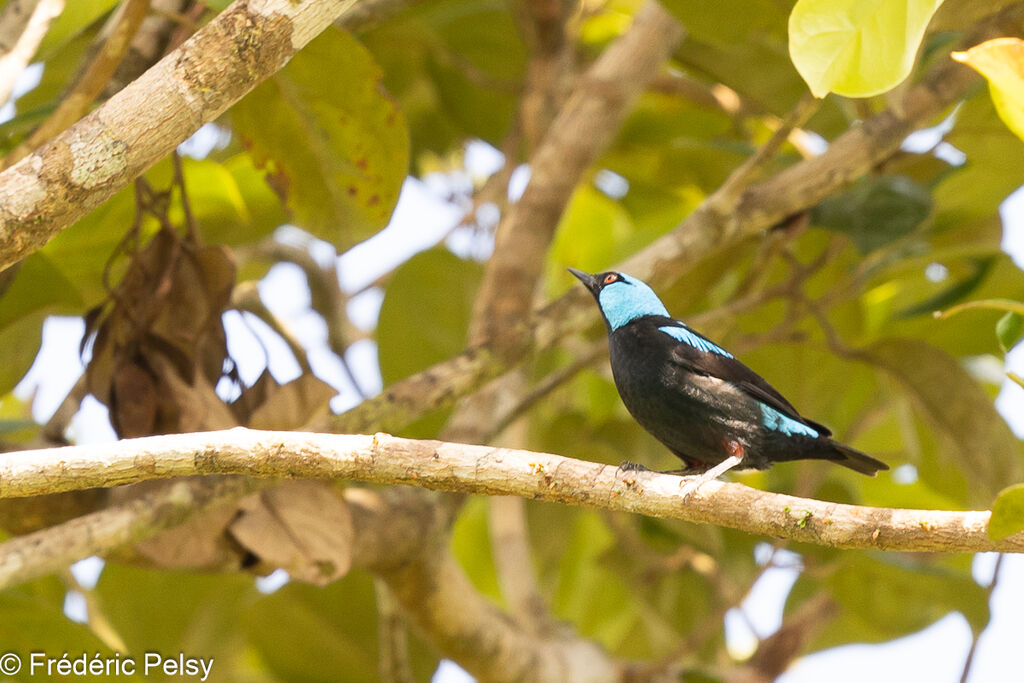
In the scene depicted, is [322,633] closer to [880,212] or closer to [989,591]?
[989,591]

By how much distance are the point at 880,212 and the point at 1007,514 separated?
1674 millimetres

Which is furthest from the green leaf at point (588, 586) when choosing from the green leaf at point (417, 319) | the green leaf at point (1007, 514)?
the green leaf at point (1007, 514)

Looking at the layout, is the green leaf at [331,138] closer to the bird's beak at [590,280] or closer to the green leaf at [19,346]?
the bird's beak at [590,280]

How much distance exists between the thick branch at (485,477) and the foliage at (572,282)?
46 centimetres

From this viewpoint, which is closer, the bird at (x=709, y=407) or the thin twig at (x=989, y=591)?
the bird at (x=709, y=407)

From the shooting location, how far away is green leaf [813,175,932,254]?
9.79ft

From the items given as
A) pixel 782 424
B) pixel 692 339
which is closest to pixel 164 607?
pixel 692 339

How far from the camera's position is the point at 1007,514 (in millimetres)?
1503

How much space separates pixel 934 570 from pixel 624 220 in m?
2.45

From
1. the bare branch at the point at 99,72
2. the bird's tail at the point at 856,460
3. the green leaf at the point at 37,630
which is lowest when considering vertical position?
the bird's tail at the point at 856,460

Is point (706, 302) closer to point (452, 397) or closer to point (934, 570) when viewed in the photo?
point (934, 570)

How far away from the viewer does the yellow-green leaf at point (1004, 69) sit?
1.62 meters

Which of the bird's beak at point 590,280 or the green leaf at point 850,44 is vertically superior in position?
the green leaf at point 850,44

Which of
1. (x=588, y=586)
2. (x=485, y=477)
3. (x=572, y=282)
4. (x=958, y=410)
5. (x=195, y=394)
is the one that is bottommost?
(x=588, y=586)
